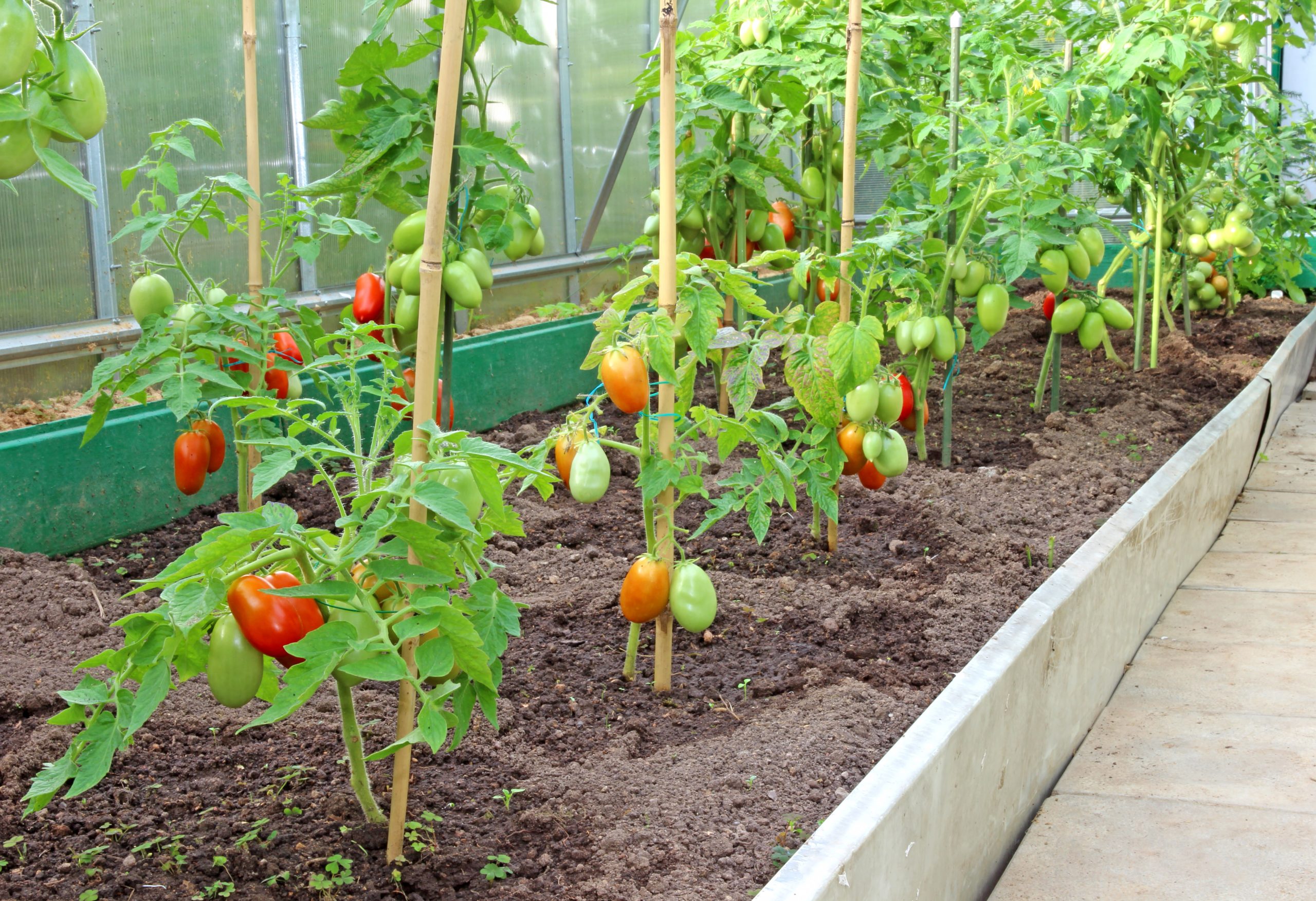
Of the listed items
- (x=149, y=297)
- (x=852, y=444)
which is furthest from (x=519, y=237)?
(x=852, y=444)

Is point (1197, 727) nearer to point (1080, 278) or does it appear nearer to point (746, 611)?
point (746, 611)

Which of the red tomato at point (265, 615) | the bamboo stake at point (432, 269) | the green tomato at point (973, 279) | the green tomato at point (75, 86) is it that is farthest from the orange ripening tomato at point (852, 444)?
the green tomato at point (75, 86)

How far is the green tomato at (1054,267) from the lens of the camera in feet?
10.5

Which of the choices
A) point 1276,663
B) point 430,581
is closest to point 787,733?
point 430,581

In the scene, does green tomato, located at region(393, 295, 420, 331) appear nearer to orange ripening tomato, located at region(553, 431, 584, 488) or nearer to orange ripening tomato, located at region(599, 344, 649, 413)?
orange ripening tomato, located at region(553, 431, 584, 488)

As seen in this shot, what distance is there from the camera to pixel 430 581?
120cm

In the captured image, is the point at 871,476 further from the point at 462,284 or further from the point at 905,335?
the point at 462,284

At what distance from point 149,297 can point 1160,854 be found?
81.1 inches

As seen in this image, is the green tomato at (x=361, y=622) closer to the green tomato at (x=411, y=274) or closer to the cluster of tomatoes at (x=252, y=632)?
the cluster of tomatoes at (x=252, y=632)

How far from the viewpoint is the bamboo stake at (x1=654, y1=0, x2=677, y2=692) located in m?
1.75

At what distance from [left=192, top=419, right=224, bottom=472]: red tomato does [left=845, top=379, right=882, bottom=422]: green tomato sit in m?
1.30

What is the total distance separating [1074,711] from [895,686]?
1.54 feet

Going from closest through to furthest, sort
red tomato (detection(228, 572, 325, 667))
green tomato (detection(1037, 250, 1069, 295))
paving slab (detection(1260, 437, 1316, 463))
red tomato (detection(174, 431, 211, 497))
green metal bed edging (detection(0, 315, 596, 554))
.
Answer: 1. red tomato (detection(228, 572, 325, 667))
2. red tomato (detection(174, 431, 211, 497))
3. green metal bed edging (detection(0, 315, 596, 554))
4. green tomato (detection(1037, 250, 1069, 295))
5. paving slab (detection(1260, 437, 1316, 463))

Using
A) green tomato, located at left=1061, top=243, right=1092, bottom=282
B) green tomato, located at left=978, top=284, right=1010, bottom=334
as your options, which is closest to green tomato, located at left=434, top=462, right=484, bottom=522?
green tomato, located at left=978, top=284, right=1010, bottom=334
